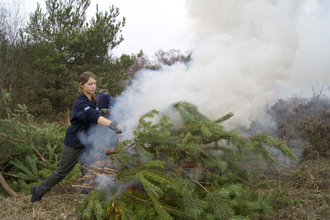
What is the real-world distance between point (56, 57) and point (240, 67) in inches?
309

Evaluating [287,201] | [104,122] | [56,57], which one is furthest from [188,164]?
[56,57]

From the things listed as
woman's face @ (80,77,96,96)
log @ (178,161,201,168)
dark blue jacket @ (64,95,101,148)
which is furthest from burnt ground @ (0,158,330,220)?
woman's face @ (80,77,96,96)

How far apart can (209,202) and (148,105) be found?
172 cm

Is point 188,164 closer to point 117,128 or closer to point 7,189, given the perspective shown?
point 117,128

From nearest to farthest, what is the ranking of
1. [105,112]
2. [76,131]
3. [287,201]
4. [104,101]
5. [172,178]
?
[172,178], [76,131], [105,112], [287,201], [104,101]

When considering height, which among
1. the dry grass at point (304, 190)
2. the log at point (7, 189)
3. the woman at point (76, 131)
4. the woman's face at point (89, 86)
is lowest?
the log at point (7, 189)

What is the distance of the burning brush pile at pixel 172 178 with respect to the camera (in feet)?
6.39

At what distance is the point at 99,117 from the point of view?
2.31 m

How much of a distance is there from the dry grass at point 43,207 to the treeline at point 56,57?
19.9 feet

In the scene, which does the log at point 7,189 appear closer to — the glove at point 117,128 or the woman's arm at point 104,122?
the woman's arm at point 104,122

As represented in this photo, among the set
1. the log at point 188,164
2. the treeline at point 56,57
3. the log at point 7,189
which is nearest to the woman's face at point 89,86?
the log at point 188,164

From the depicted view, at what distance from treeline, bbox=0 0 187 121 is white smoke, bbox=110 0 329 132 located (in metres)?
5.27

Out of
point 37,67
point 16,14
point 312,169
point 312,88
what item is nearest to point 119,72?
point 37,67

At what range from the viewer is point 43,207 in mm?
2957
